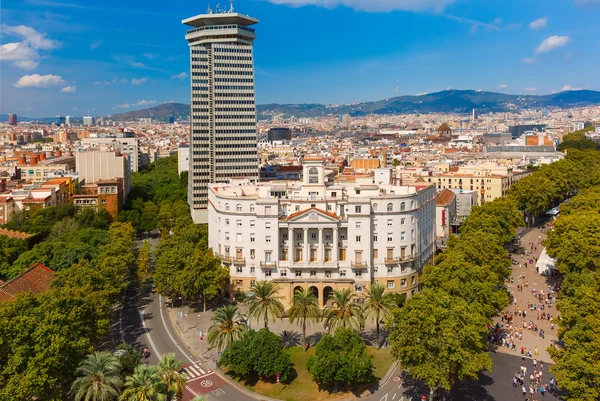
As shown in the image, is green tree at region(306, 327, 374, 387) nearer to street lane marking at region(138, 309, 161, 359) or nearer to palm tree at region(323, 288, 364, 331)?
palm tree at region(323, 288, 364, 331)

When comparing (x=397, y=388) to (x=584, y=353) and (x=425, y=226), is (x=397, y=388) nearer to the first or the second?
(x=584, y=353)

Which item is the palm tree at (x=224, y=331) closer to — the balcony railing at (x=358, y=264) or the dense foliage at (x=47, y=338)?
the dense foliage at (x=47, y=338)

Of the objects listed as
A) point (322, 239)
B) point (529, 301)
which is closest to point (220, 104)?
point (322, 239)

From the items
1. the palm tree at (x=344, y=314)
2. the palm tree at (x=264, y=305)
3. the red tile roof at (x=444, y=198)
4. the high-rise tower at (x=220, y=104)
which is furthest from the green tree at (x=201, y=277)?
the high-rise tower at (x=220, y=104)

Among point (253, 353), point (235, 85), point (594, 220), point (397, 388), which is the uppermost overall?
point (235, 85)

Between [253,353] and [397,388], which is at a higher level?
[253,353]

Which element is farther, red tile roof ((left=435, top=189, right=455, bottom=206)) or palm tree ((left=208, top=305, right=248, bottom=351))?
red tile roof ((left=435, top=189, right=455, bottom=206))

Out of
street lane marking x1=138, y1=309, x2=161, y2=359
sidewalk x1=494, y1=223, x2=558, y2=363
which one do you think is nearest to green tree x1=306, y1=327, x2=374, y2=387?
street lane marking x1=138, y1=309, x2=161, y2=359

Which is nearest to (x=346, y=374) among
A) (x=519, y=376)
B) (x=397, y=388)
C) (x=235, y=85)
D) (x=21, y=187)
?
(x=397, y=388)
